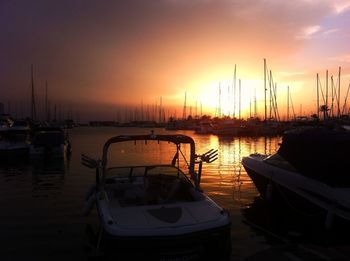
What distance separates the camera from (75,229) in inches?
405

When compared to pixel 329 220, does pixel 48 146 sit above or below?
above

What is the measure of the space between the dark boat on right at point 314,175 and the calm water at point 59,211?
1.47 m

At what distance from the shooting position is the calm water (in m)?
8.89

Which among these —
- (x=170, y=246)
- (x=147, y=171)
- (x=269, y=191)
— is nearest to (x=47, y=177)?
(x=147, y=171)

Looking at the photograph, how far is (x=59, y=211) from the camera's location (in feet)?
40.2

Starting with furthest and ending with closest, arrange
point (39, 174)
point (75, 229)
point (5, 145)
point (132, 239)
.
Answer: point (5, 145), point (39, 174), point (75, 229), point (132, 239)

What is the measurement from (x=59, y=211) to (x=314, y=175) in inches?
306

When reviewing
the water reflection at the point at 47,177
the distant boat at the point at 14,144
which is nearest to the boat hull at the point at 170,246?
the water reflection at the point at 47,177

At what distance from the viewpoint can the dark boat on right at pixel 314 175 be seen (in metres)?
9.61

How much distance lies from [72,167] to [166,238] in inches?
718

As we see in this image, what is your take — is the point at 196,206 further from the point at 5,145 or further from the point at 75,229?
the point at 5,145

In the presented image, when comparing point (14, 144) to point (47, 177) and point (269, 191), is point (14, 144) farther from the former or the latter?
point (269, 191)

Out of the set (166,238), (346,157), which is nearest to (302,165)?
(346,157)

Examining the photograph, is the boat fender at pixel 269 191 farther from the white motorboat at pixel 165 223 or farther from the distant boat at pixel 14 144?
the distant boat at pixel 14 144
